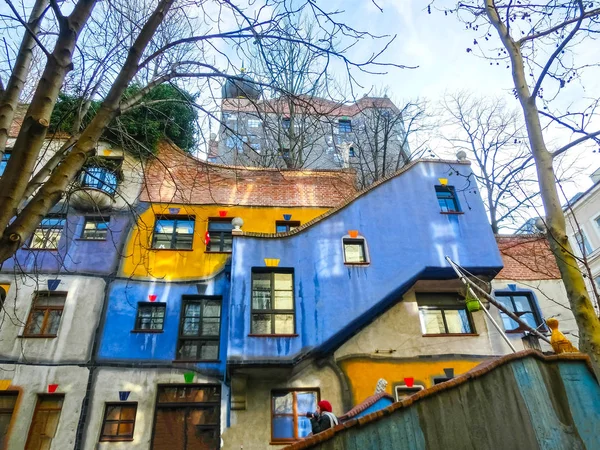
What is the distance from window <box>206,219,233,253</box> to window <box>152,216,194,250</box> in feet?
2.28

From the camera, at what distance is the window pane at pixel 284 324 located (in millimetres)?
12391

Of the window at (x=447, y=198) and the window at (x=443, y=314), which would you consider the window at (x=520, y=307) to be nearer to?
the window at (x=443, y=314)

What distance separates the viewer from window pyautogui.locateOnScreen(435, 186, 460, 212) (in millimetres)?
15609

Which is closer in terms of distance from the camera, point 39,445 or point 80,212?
point 39,445

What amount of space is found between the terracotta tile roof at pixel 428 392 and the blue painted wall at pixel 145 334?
873 cm

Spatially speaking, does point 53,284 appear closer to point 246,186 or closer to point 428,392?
point 246,186

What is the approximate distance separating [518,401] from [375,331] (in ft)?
26.0

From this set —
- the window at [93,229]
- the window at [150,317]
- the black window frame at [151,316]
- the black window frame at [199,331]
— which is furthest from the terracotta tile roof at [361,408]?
the window at [93,229]

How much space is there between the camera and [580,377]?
5660 millimetres

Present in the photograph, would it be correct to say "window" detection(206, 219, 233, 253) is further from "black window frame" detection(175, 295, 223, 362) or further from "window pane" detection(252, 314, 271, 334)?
"window pane" detection(252, 314, 271, 334)

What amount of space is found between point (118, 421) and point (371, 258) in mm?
8867

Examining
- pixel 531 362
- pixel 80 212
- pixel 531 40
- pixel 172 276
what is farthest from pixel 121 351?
pixel 531 40

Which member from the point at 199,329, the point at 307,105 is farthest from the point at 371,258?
the point at 307,105

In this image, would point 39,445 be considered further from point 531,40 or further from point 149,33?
point 531,40
